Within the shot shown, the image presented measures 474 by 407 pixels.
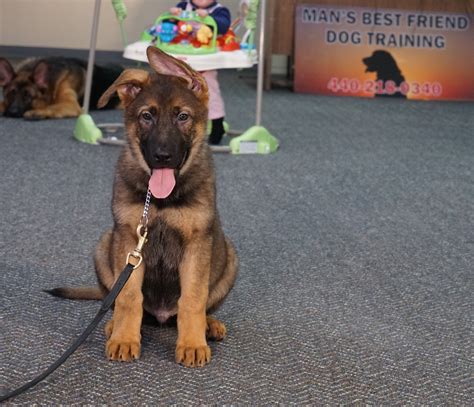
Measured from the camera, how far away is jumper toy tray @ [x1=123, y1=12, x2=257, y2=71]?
3.73 metres

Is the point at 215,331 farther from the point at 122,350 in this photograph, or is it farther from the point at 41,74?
the point at 41,74

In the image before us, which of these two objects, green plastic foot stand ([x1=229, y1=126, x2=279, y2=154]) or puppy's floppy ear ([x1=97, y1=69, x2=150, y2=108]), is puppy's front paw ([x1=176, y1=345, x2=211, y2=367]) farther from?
green plastic foot stand ([x1=229, y1=126, x2=279, y2=154])

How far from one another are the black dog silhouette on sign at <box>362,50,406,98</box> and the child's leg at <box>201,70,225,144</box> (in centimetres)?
231

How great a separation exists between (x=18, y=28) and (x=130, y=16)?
1.00 metres

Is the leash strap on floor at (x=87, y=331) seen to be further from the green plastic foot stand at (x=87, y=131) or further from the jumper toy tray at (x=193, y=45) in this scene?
the green plastic foot stand at (x=87, y=131)

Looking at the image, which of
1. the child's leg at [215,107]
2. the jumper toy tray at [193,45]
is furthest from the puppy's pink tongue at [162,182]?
the child's leg at [215,107]

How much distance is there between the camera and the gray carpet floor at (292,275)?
1.65m

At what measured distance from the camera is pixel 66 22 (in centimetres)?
709

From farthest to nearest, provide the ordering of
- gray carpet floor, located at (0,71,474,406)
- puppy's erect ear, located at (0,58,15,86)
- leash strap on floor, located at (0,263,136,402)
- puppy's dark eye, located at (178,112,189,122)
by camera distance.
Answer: puppy's erect ear, located at (0,58,15,86)
puppy's dark eye, located at (178,112,189,122)
gray carpet floor, located at (0,71,474,406)
leash strap on floor, located at (0,263,136,402)

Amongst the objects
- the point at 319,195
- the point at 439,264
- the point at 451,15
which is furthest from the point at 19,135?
the point at 451,15

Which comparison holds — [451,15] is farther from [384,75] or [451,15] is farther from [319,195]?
[319,195]

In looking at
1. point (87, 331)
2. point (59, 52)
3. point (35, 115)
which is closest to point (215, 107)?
point (35, 115)

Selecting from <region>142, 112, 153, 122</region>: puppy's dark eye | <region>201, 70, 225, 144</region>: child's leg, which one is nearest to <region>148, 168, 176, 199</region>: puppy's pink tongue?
<region>142, 112, 153, 122</region>: puppy's dark eye

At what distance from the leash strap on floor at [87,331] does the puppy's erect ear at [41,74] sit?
3542mm
